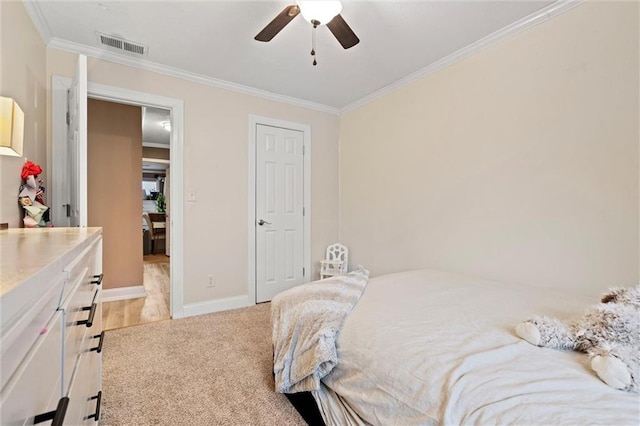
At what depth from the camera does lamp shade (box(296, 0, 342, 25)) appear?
1.66m

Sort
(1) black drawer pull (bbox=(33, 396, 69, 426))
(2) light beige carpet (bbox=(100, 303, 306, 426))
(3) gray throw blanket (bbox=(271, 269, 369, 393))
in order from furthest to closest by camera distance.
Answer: (2) light beige carpet (bbox=(100, 303, 306, 426)) → (3) gray throw blanket (bbox=(271, 269, 369, 393)) → (1) black drawer pull (bbox=(33, 396, 69, 426))

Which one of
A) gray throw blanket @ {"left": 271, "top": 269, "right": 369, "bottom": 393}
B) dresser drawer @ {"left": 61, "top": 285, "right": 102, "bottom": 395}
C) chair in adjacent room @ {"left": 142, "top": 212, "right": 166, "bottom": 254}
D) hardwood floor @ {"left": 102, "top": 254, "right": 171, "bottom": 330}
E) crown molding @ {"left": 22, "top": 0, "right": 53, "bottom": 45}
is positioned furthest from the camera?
chair in adjacent room @ {"left": 142, "top": 212, "right": 166, "bottom": 254}

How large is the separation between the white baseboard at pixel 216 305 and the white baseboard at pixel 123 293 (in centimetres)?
117

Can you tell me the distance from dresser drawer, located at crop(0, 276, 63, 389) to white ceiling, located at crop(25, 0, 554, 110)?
6.93ft

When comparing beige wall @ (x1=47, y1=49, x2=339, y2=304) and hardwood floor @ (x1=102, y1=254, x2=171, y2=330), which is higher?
beige wall @ (x1=47, y1=49, x2=339, y2=304)

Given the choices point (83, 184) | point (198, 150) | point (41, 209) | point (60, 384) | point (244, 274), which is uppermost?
point (198, 150)

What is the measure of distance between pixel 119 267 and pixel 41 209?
2058 millimetres

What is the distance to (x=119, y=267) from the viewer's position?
365 centimetres

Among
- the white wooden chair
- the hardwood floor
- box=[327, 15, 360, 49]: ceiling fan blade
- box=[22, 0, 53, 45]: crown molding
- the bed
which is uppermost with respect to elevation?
box=[22, 0, 53, 45]: crown molding

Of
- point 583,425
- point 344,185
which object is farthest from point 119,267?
point 583,425

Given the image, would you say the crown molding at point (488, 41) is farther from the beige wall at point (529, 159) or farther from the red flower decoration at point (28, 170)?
the red flower decoration at point (28, 170)

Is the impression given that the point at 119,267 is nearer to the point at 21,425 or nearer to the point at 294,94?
the point at 294,94

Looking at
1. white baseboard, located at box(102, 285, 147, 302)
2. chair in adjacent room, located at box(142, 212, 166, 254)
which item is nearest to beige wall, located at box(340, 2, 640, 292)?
white baseboard, located at box(102, 285, 147, 302)

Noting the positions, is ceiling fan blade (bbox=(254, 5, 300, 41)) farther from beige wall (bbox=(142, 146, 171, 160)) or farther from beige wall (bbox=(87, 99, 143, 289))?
beige wall (bbox=(142, 146, 171, 160))
